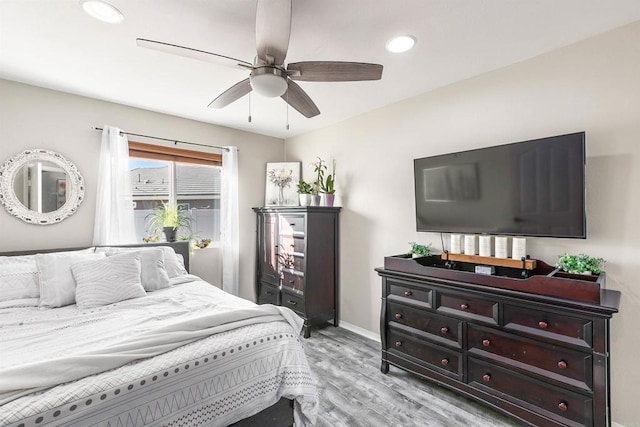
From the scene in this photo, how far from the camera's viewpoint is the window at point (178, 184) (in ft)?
11.3

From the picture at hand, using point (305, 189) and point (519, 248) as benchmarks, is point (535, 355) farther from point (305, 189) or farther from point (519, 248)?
point (305, 189)

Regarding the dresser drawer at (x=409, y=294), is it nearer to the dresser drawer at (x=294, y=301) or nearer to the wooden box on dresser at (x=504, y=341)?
the wooden box on dresser at (x=504, y=341)

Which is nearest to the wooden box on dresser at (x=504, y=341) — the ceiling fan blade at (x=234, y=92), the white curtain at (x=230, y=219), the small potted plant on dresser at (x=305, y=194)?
the small potted plant on dresser at (x=305, y=194)

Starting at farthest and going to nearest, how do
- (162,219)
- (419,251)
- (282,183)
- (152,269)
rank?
(282,183) → (162,219) → (419,251) → (152,269)

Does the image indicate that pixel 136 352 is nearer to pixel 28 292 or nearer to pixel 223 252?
pixel 28 292

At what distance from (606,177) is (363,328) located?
257cm

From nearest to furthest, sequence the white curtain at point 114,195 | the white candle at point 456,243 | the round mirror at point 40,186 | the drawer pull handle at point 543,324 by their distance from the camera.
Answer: the drawer pull handle at point 543,324, the white candle at point 456,243, the round mirror at point 40,186, the white curtain at point 114,195

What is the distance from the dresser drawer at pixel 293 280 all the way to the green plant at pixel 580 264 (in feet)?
7.76

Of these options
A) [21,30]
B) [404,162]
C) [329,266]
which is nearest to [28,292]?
[21,30]

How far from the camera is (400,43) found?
6.63ft

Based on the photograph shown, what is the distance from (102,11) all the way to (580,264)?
323 cm

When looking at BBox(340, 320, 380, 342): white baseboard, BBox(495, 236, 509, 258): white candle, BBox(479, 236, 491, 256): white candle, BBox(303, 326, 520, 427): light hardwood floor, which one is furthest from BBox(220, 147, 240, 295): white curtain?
BBox(495, 236, 509, 258): white candle

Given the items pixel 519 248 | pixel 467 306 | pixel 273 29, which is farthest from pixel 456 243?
pixel 273 29

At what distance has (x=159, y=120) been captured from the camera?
3.49 metres
